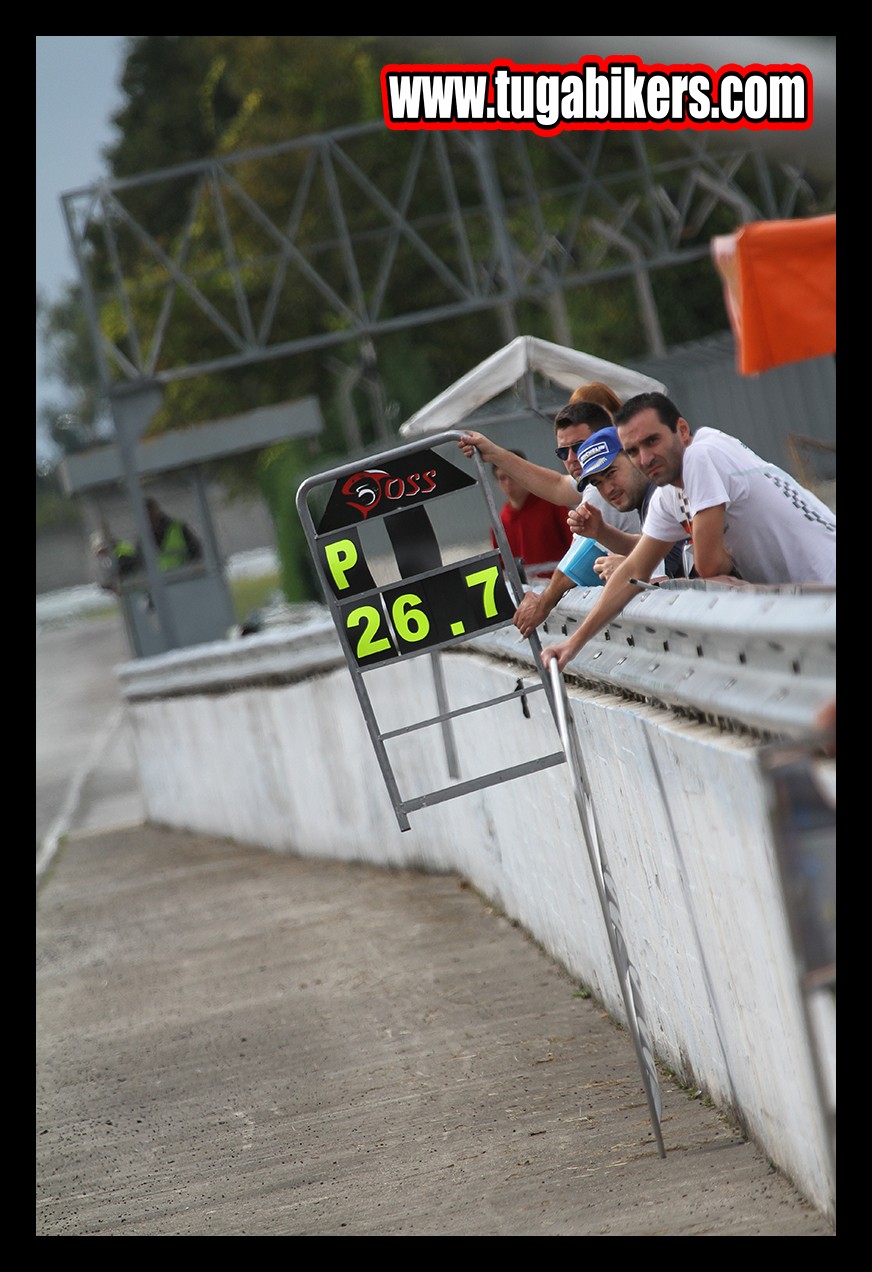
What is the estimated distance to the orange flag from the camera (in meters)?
13.8

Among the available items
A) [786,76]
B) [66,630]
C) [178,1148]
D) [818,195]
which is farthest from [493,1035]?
[66,630]

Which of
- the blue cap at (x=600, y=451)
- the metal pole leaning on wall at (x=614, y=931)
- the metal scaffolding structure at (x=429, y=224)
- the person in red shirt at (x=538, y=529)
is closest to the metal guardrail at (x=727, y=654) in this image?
the metal pole leaning on wall at (x=614, y=931)

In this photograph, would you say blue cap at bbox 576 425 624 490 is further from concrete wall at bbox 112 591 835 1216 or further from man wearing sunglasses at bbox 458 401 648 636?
concrete wall at bbox 112 591 835 1216

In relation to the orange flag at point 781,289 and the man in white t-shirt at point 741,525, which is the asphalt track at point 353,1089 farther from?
the orange flag at point 781,289

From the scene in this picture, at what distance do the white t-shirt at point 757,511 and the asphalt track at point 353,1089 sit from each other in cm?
165

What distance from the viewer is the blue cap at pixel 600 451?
6227mm

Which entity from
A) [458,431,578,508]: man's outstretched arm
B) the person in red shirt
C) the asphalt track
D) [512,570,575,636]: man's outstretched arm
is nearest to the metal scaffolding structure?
the asphalt track

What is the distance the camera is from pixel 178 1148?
22.7ft

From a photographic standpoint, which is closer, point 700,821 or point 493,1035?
point 700,821

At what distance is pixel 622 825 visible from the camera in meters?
6.05

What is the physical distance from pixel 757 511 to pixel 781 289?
894 cm

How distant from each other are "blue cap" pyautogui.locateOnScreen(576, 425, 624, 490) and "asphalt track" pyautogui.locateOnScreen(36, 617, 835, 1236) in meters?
2.04
